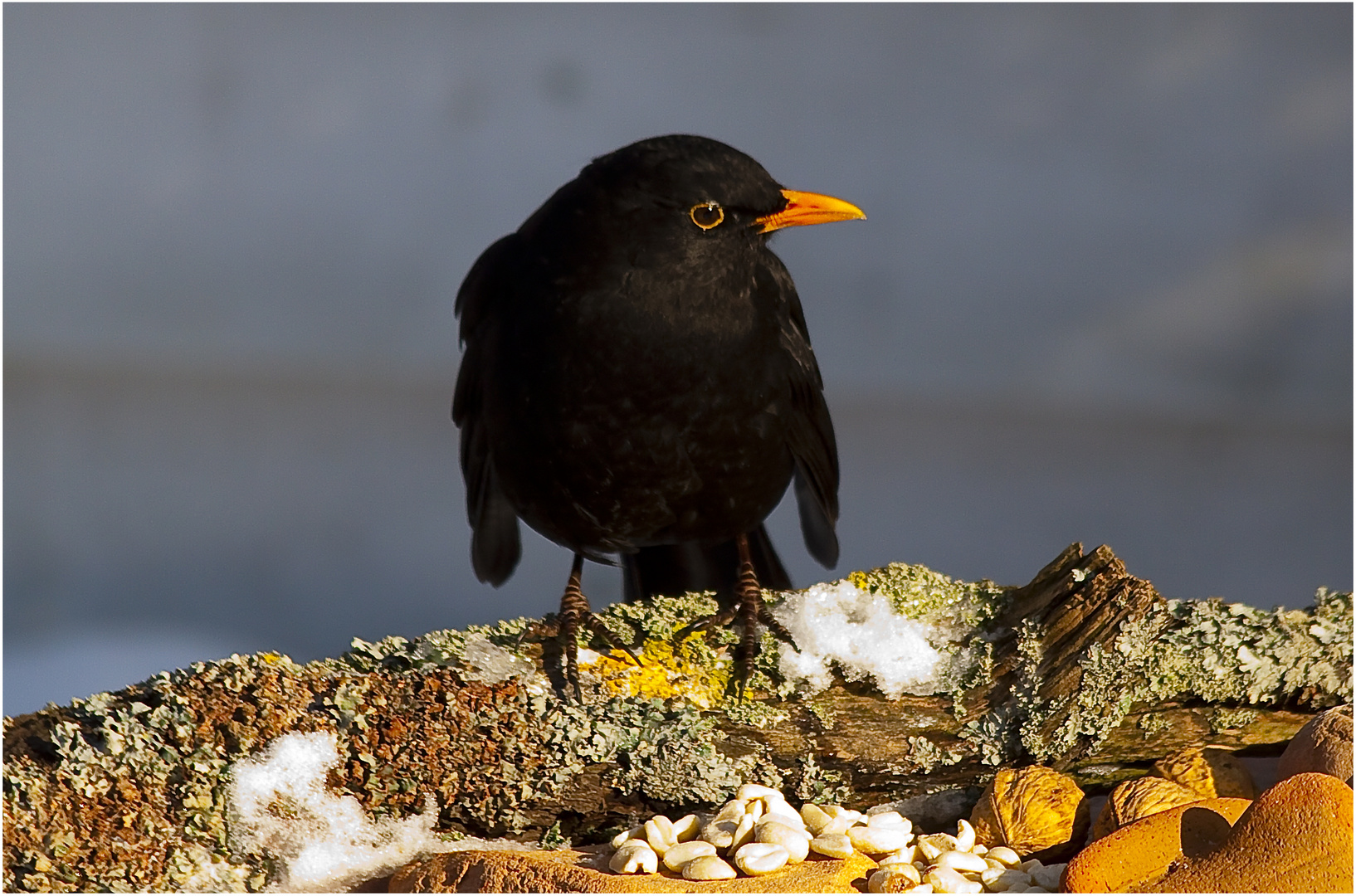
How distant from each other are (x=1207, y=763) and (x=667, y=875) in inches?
→ 33.9

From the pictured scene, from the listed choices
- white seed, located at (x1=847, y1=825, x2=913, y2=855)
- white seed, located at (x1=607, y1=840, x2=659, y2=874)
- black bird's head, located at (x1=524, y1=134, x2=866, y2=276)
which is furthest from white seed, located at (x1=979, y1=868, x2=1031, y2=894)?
black bird's head, located at (x1=524, y1=134, x2=866, y2=276)

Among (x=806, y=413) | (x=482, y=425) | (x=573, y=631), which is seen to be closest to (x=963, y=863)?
(x=573, y=631)

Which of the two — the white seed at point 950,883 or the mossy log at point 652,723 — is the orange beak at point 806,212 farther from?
the white seed at point 950,883

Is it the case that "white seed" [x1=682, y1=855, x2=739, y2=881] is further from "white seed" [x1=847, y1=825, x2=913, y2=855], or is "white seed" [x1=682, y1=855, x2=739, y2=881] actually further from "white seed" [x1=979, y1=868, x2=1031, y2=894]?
"white seed" [x1=979, y1=868, x2=1031, y2=894]

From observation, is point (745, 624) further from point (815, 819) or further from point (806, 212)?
point (806, 212)

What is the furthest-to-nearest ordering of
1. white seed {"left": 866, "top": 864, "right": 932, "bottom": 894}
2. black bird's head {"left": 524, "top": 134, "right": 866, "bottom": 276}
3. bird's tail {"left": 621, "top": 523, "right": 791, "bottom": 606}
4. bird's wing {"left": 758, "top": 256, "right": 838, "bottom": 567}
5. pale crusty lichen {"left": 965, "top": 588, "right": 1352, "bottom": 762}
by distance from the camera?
bird's tail {"left": 621, "top": 523, "right": 791, "bottom": 606} < bird's wing {"left": 758, "top": 256, "right": 838, "bottom": 567} < black bird's head {"left": 524, "top": 134, "right": 866, "bottom": 276} < pale crusty lichen {"left": 965, "top": 588, "right": 1352, "bottom": 762} < white seed {"left": 866, "top": 864, "right": 932, "bottom": 894}

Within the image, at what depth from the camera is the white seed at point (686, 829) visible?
1.73m

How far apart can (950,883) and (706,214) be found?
4.06ft

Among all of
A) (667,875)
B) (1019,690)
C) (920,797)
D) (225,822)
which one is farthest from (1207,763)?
(225,822)

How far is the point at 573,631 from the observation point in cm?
212

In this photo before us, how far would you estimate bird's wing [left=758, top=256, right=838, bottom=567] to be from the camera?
2535 mm

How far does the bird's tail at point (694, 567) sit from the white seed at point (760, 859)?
1.08 meters

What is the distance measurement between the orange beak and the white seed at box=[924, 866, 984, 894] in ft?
4.03

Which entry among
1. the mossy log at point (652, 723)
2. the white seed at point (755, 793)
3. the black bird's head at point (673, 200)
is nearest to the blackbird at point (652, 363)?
the black bird's head at point (673, 200)
